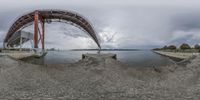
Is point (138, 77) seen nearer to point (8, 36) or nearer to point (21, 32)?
point (21, 32)

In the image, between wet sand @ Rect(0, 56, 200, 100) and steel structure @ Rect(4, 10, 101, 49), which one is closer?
wet sand @ Rect(0, 56, 200, 100)

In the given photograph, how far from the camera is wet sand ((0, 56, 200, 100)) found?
16078 mm

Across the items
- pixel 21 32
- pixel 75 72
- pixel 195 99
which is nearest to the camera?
pixel 195 99

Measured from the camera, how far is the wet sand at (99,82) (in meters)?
16.1

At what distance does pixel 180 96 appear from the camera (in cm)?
1588

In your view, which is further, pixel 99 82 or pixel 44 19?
pixel 44 19

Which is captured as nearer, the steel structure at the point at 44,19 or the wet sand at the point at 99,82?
the wet sand at the point at 99,82

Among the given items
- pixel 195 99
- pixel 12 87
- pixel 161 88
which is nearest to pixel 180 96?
pixel 195 99

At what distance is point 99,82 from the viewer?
1955 centimetres

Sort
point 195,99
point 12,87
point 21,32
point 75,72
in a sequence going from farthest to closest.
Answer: point 21,32
point 75,72
point 12,87
point 195,99

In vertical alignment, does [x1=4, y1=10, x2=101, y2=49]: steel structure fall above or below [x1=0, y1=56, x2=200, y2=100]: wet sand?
above

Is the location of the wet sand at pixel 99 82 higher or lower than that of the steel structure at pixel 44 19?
lower

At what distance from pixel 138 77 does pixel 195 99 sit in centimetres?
660

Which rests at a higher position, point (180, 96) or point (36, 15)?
point (36, 15)
